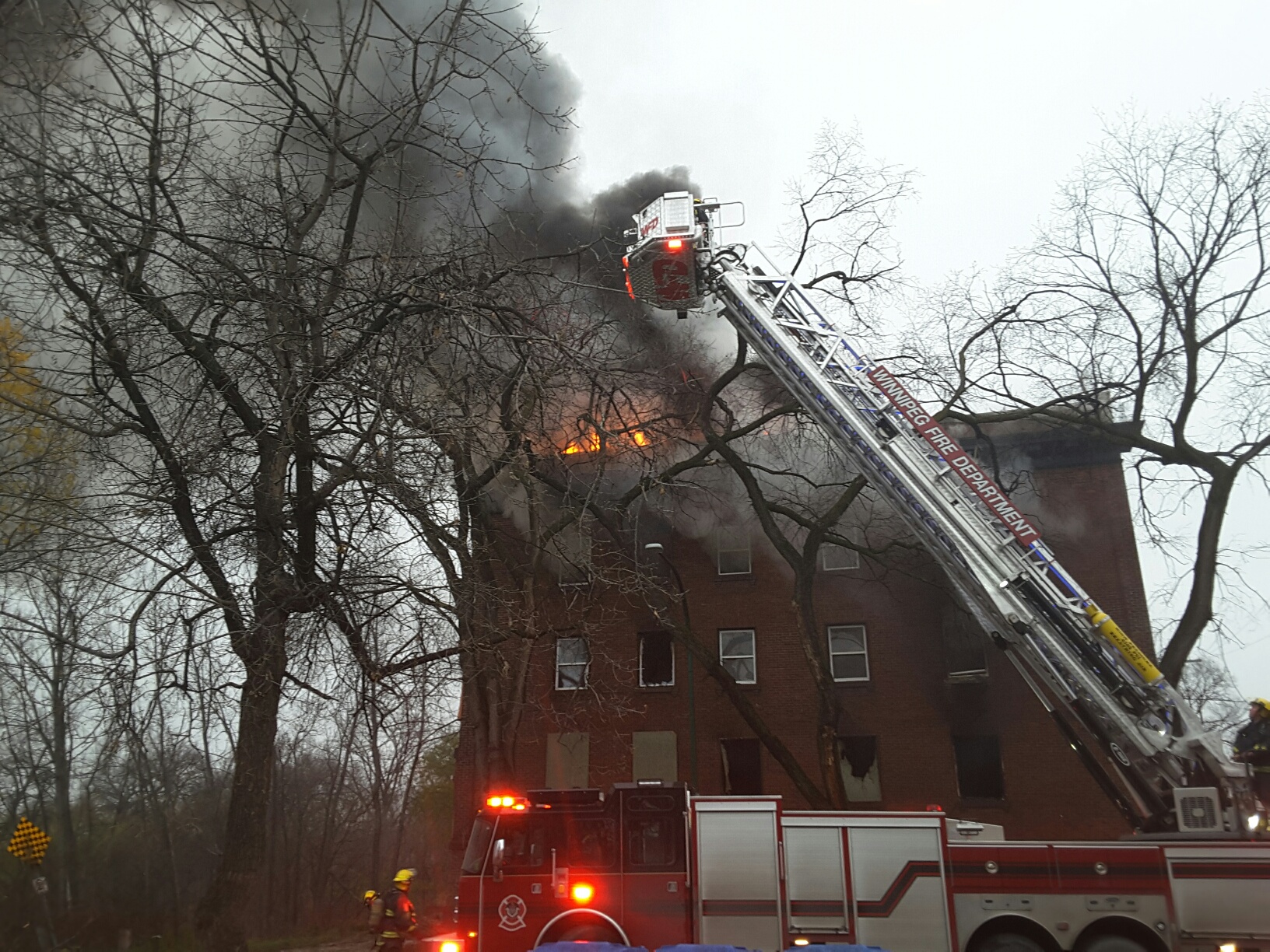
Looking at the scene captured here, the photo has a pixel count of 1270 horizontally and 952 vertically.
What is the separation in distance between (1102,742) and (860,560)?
12.6 m

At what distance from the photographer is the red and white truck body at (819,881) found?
8.11 meters

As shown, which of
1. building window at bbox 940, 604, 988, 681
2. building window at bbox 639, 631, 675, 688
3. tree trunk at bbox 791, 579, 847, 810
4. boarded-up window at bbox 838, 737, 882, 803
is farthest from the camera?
building window at bbox 639, 631, 675, 688

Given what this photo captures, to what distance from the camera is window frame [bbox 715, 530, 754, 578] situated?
71.2ft

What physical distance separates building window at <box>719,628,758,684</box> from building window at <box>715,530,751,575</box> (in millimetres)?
1468

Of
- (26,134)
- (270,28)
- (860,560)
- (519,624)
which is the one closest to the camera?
(26,134)

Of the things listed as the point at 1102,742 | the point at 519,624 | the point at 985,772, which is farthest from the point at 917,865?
the point at 985,772

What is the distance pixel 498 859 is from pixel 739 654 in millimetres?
12821

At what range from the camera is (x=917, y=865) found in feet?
28.6

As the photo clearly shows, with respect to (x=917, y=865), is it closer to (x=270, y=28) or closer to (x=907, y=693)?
(x=270, y=28)

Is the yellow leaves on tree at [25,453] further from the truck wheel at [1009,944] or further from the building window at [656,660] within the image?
the building window at [656,660]

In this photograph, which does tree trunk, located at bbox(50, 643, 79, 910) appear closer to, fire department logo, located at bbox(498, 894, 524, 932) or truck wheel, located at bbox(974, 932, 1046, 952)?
fire department logo, located at bbox(498, 894, 524, 932)

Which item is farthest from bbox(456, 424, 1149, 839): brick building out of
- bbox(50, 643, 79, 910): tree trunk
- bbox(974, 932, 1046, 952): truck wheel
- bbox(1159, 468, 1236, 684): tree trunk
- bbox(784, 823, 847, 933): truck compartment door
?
bbox(974, 932, 1046, 952): truck wheel

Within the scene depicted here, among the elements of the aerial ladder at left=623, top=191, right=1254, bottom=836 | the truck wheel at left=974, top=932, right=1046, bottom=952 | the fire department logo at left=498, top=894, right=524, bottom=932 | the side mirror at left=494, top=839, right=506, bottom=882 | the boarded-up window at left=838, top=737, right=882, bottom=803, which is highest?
the aerial ladder at left=623, top=191, right=1254, bottom=836

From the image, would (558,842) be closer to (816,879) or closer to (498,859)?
(498,859)
